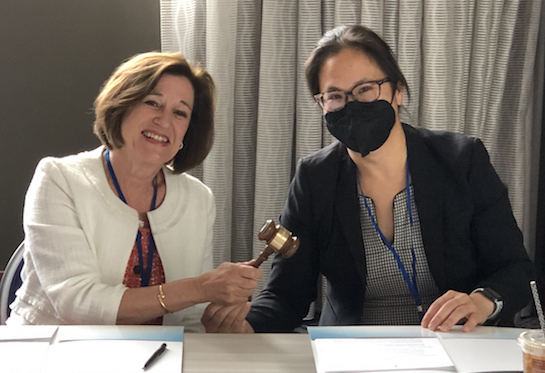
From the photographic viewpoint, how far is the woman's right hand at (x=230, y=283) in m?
1.45

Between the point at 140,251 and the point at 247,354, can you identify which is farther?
the point at 140,251

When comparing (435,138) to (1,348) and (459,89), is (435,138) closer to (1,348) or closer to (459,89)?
(459,89)

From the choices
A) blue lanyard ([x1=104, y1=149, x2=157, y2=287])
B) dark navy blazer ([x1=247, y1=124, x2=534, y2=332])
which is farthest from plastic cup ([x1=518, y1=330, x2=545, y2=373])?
blue lanyard ([x1=104, y1=149, x2=157, y2=287])

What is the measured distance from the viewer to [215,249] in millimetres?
2500

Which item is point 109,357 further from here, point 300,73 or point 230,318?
point 300,73

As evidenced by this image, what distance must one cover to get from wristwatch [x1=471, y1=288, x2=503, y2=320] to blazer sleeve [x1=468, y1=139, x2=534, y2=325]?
5cm

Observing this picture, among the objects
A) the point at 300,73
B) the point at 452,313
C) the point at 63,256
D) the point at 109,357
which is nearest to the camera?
the point at 109,357

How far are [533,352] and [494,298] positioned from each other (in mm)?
526

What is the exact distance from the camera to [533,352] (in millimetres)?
1001

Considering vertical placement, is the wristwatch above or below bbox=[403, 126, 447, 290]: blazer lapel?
below

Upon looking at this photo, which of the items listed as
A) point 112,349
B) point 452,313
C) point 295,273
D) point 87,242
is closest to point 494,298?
point 452,313

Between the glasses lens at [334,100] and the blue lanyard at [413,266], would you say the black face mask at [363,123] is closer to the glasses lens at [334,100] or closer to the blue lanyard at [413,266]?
the glasses lens at [334,100]

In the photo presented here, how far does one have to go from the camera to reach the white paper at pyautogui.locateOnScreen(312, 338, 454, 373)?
1.13m

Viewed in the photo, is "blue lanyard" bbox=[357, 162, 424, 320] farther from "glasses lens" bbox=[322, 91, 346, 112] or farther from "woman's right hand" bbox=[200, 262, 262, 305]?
"woman's right hand" bbox=[200, 262, 262, 305]
